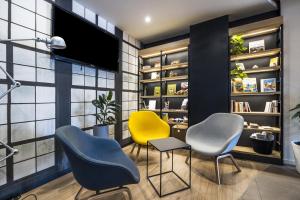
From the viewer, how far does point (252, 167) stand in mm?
2510

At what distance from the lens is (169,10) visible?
2797mm

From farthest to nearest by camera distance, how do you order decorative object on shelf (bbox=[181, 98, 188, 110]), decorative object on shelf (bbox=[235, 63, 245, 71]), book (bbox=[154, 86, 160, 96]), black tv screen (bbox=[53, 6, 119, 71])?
book (bbox=[154, 86, 160, 96]) → decorative object on shelf (bbox=[181, 98, 188, 110]) → decorative object on shelf (bbox=[235, 63, 245, 71]) → black tv screen (bbox=[53, 6, 119, 71])

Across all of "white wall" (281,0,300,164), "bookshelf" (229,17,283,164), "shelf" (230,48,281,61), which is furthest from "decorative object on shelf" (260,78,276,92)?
"shelf" (230,48,281,61)

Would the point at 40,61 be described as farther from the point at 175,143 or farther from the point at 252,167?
the point at 252,167

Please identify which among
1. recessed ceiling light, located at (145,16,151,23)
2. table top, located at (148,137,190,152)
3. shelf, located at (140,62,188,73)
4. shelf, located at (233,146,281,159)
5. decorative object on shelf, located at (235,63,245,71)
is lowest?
shelf, located at (233,146,281,159)

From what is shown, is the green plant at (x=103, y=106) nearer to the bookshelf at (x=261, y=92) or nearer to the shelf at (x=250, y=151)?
the bookshelf at (x=261, y=92)

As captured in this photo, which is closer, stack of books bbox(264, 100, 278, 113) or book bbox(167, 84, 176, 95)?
stack of books bbox(264, 100, 278, 113)

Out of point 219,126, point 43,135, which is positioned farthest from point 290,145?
point 43,135

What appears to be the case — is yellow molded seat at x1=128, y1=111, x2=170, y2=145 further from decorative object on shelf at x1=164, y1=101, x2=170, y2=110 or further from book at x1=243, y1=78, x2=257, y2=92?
book at x1=243, y1=78, x2=257, y2=92

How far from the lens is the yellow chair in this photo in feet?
9.43

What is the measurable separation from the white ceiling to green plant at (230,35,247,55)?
463 mm

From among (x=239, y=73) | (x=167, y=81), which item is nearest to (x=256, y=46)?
(x=239, y=73)

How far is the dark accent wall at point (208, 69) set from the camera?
9.53 feet

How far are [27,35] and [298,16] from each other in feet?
13.1
